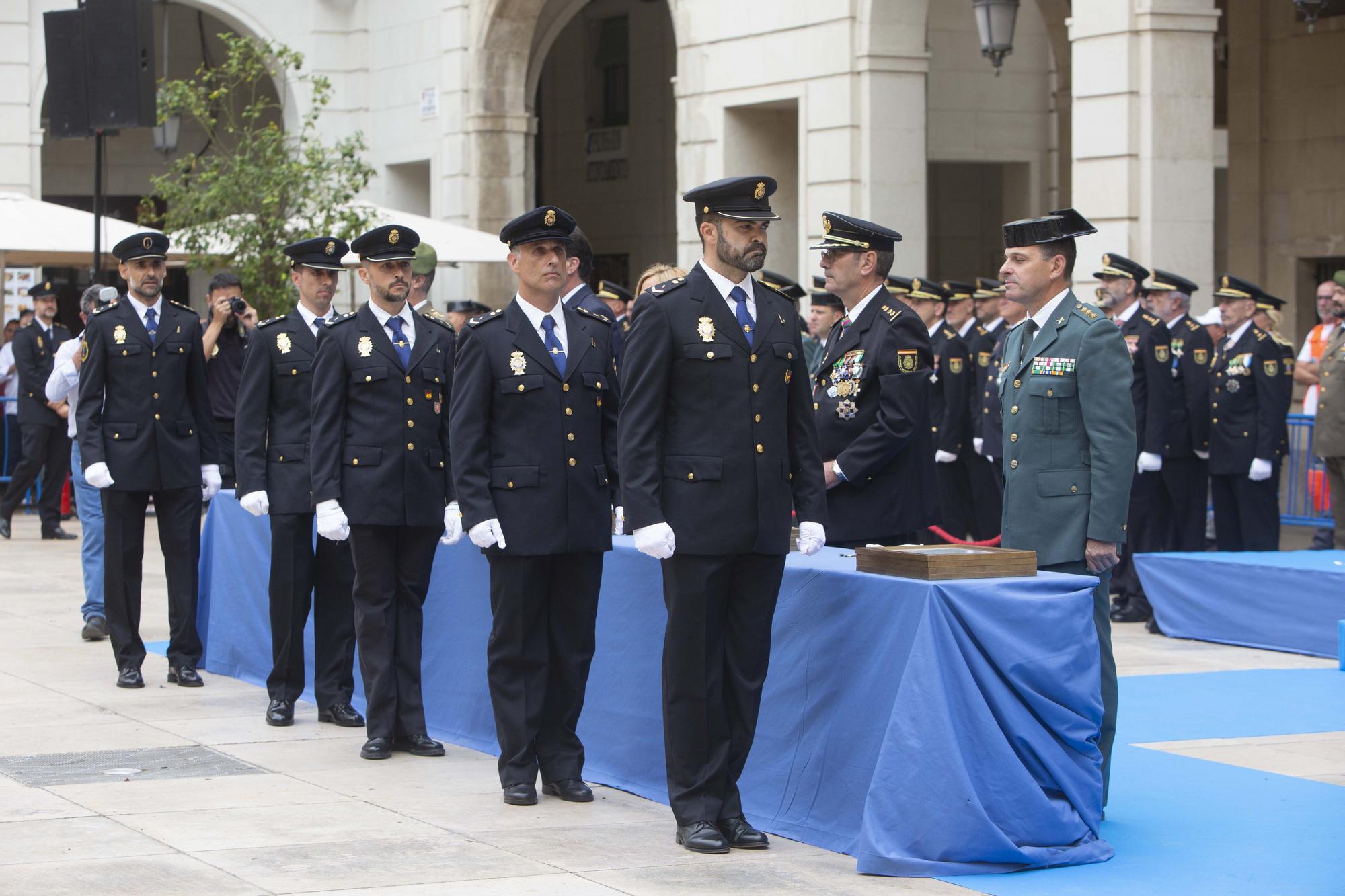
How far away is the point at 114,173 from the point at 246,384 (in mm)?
24701

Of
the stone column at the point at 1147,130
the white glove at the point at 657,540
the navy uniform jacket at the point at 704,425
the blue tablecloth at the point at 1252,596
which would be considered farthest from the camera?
the stone column at the point at 1147,130

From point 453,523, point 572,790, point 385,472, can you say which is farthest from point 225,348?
point 572,790

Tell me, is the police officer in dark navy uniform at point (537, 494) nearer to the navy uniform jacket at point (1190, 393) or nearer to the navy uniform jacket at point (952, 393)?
the navy uniform jacket at point (1190, 393)

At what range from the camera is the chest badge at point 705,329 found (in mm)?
6176

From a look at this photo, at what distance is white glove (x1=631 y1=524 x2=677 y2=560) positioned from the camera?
19.6 ft

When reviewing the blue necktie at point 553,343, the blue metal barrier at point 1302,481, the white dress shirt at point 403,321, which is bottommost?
the blue metal barrier at point 1302,481

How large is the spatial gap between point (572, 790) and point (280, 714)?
2063 millimetres

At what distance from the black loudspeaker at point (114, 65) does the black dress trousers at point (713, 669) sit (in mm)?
8121

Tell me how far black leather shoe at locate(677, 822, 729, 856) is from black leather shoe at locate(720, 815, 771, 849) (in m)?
0.05

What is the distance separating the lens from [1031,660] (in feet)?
19.6

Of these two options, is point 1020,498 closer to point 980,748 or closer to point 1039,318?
point 1039,318

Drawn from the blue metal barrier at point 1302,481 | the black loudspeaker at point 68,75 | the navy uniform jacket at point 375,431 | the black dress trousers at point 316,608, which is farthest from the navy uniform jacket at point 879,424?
the blue metal barrier at point 1302,481

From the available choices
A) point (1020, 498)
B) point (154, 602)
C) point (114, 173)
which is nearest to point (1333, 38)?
point (154, 602)

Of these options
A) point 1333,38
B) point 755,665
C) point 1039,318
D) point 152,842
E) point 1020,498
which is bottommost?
point 152,842
